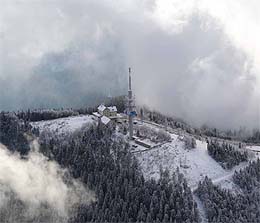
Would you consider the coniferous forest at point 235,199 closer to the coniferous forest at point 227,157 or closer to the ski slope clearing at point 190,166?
the ski slope clearing at point 190,166

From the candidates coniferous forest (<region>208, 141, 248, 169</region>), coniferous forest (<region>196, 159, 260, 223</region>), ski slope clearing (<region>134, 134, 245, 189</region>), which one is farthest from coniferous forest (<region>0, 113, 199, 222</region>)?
coniferous forest (<region>208, 141, 248, 169</region>)

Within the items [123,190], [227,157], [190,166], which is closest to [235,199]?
[190,166]

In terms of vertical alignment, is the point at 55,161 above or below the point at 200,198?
above

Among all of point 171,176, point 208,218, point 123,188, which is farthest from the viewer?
point 171,176

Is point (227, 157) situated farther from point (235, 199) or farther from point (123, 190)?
point (123, 190)

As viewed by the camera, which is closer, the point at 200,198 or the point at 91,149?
the point at 200,198

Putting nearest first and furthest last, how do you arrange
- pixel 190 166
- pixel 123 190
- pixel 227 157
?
1. pixel 123 190
2. pixel 190 166
3. pixel 227 157

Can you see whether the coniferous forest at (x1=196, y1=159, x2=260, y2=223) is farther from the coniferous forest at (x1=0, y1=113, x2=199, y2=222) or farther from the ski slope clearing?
the ski slope clearing

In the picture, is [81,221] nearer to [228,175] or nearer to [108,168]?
[108,168]

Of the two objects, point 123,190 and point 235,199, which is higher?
point 123,190

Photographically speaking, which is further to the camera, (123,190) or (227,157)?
(227,157)

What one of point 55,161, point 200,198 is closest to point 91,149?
point 55,161
